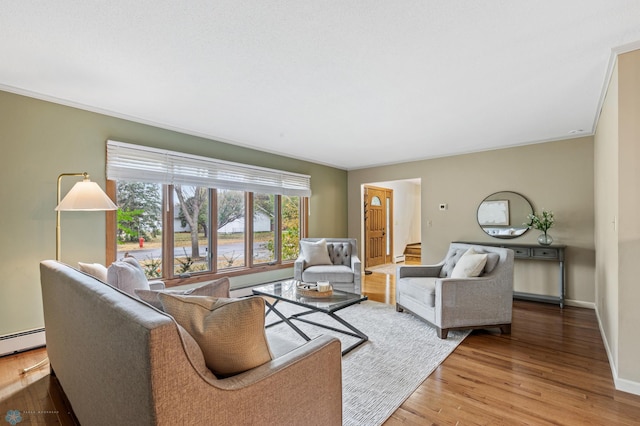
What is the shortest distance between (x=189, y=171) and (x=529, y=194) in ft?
16.0

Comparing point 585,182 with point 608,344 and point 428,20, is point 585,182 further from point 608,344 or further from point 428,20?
point 428,20

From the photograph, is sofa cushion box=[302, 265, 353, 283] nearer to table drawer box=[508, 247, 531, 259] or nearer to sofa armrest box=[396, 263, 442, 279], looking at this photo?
sofa armrest box=[396, 263, 442, 279]

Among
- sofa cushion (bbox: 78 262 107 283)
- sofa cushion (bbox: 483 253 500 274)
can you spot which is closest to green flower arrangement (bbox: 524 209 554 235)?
sofa cushion (bbox: 483 253 500 274)

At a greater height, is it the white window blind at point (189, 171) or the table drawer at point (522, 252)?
the white window blind at point (189, 171)

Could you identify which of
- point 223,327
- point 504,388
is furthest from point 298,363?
point 504,388

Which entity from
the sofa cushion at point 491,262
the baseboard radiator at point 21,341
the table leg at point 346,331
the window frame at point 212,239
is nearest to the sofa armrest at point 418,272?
the sofa cushion at point 491,262

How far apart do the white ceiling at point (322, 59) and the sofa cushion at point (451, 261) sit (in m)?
1.55

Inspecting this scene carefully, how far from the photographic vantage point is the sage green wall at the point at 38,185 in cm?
274

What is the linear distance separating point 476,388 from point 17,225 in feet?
13.4

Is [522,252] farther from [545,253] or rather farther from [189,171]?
[189,171]

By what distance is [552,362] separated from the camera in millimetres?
2547

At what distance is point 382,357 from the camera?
264 cm

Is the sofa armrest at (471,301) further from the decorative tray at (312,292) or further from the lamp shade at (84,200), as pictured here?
the lamp shade at (84,200)

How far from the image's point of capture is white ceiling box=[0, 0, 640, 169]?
1.74m
